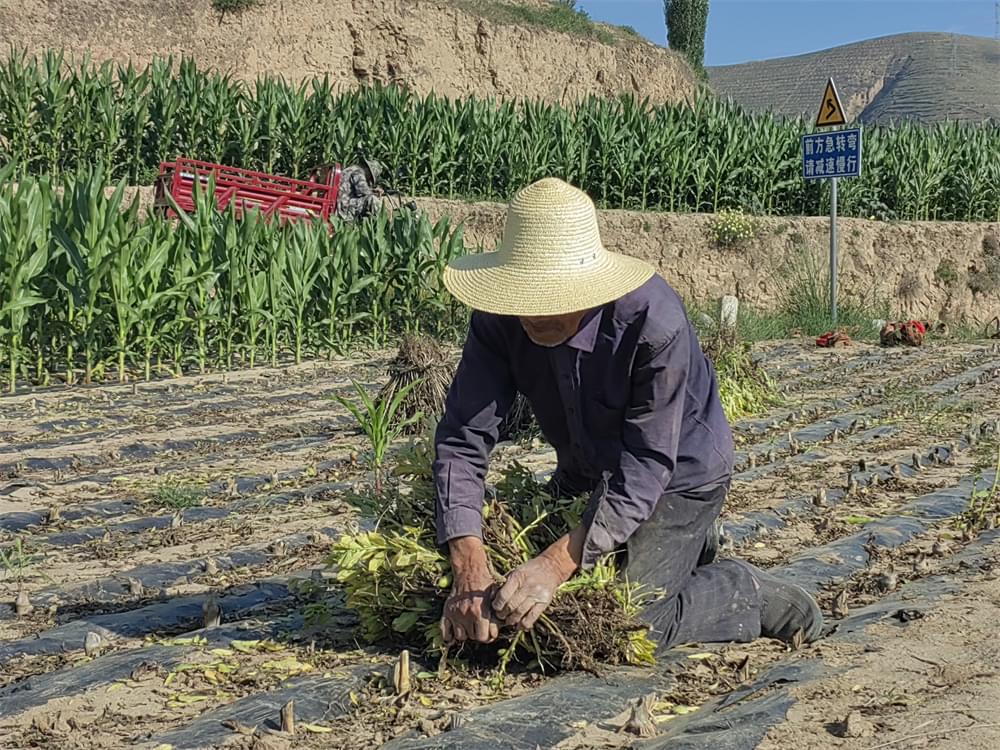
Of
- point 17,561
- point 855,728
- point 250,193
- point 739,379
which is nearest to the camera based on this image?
point 855,728

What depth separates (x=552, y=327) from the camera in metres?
3.02

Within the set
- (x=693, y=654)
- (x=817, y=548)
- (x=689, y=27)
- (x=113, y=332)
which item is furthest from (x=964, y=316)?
(x=689, y=27)

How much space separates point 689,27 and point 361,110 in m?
22.1

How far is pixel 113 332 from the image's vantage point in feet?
27.3

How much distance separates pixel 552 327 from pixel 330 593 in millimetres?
1238

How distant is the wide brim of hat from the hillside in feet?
161

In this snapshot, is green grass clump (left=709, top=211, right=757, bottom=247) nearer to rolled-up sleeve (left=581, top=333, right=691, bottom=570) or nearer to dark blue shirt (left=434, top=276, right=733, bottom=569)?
dark blue shirt (left=434, top=276, right=733, bottom=569)

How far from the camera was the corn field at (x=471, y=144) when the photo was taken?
14.6 m

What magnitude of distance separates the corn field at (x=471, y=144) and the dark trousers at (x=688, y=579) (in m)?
12.5

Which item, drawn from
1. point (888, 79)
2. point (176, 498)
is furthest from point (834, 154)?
point (888, 79)

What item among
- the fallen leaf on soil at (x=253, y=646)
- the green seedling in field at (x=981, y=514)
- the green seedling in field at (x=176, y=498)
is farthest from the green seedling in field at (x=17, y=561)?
the green seedling in field at (x=981, y=514)

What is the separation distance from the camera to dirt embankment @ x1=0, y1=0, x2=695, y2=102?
69.1 ft

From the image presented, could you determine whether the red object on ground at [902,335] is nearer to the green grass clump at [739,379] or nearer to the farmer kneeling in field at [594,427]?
the green grass clump at [739,379]

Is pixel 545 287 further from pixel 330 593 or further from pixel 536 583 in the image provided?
pixel 330 593
